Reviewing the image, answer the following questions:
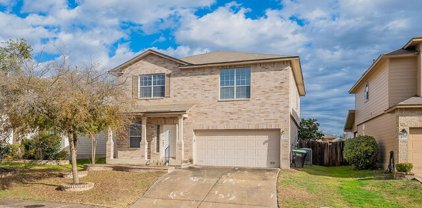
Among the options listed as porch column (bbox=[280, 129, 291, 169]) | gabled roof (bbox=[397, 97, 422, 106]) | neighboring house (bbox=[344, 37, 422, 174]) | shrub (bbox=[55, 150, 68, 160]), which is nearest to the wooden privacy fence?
neighboring house (bbox=[344, 37, 422, 174])

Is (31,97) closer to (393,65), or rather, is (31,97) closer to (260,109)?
(260,109)

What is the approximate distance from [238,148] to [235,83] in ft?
11.6

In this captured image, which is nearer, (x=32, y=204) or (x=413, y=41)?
(x=32, y=204)

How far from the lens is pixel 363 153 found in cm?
2009

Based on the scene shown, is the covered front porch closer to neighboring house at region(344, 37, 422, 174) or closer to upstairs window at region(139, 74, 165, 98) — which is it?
upstairs window at region(139, 74, 165, 98)

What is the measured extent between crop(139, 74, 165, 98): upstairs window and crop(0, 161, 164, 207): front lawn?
18.3ft

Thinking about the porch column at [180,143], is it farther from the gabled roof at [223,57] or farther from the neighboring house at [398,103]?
the neighboring house at [398,103]

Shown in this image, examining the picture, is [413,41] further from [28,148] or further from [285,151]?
[28,148]

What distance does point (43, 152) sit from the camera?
23.8m

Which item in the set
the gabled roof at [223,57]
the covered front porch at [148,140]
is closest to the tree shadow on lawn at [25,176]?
the covered front porch at [148,140]

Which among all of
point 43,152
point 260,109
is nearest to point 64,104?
point 260,109

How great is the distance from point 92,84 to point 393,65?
Result: 1453cm

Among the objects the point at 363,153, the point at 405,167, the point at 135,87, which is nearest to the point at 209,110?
the point at 135,87

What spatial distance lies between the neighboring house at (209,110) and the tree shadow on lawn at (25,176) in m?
3.71
